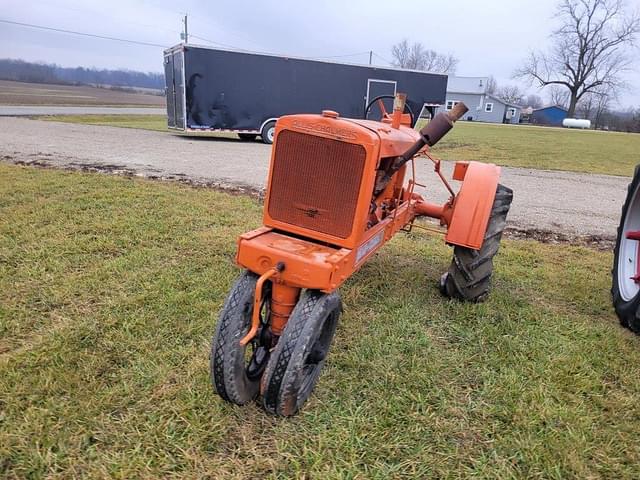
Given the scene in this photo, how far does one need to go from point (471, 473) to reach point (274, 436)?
0.88 m

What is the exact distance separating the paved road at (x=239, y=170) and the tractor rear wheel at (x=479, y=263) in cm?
296

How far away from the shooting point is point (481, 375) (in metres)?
2.61

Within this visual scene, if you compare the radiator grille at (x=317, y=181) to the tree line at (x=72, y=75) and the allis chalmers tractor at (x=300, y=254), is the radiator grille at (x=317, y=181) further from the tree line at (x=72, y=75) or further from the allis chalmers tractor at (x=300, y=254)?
the tree line at (x=72, y=75)

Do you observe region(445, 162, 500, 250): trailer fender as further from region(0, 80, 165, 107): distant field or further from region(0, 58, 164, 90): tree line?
region(0, 58, 164, 90): tree line

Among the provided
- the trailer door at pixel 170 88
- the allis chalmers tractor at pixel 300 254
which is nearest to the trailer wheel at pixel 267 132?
the trailer door at pixel 170 88

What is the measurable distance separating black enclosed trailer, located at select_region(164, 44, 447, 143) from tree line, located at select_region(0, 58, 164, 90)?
43018mm

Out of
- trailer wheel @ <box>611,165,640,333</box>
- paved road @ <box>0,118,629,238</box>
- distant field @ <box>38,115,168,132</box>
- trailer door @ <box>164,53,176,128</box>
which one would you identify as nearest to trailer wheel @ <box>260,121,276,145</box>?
paved road @ <box>0,118,629,238</box>

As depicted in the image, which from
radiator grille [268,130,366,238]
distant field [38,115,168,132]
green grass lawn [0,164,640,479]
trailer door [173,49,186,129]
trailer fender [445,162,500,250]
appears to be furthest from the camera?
distant field [38,115,168,132]

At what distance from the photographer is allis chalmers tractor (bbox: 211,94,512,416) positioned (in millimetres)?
2047

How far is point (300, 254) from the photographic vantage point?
216cm

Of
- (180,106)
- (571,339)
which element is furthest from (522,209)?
(180,106)

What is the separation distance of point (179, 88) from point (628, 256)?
12042 mm

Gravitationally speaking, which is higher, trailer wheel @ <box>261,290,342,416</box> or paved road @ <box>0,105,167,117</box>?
trailer wheel @ <box>261,290,342,416</box>

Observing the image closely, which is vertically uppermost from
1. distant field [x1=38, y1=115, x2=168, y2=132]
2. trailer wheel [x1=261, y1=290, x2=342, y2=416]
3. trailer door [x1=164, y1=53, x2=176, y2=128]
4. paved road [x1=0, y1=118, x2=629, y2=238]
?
trailer door [x1=164, y1=53, x2=176, y2=128]
